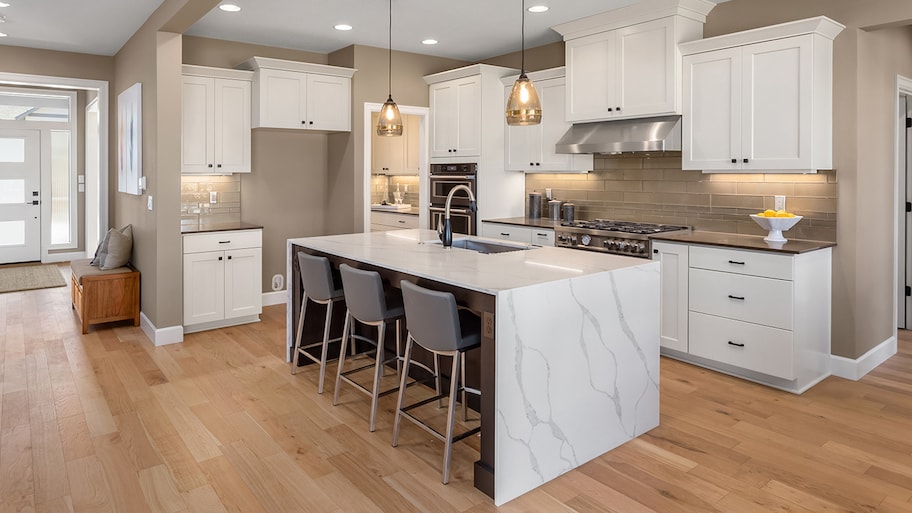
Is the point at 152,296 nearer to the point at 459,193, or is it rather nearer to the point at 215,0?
the point at 215,0

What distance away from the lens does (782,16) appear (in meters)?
4.25

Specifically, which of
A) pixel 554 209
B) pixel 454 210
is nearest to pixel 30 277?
pixel 454 210

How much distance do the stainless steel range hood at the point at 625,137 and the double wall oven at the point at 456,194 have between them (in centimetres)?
105

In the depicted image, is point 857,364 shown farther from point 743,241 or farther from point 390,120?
point 390,120

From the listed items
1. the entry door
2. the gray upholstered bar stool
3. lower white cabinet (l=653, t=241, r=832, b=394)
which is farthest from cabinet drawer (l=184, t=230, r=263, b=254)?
the entry door

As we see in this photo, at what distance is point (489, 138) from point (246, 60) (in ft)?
7.87

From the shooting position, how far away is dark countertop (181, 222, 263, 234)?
5227 millimetres

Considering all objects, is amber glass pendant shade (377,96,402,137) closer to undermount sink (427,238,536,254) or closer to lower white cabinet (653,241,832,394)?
undermount sink (427,238,536,254)

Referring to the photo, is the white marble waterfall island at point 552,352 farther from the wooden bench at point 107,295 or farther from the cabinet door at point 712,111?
the wooden bench at point 107,295

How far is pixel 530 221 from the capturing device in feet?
19.2

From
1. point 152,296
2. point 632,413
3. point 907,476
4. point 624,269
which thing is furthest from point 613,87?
point 152,296

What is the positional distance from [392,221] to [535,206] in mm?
1855

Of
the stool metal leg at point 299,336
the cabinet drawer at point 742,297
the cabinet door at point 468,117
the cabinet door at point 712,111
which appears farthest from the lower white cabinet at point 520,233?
the stool metal leg at point 299,336

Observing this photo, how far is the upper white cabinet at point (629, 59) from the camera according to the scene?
4.50 metres
